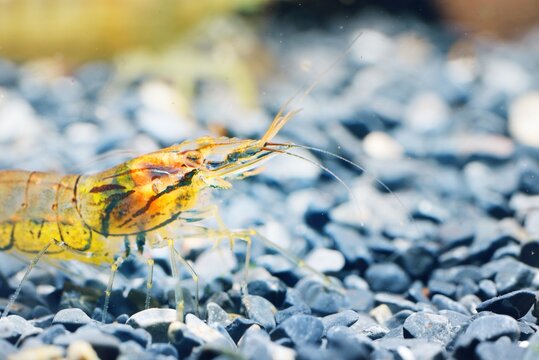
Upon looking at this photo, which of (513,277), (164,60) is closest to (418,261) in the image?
(513,277)

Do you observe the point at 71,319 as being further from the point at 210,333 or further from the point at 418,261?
the point at 418,261

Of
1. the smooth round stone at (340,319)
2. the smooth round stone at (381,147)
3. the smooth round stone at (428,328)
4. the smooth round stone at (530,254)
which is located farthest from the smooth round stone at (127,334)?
the smooth round stone at (381,147)

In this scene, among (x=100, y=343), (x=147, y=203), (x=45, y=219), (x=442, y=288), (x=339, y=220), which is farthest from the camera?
(x=339, y=220)

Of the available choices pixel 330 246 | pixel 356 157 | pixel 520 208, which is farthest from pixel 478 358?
pixel 356 157

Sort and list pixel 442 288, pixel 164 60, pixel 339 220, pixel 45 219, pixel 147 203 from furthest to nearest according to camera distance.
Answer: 1. pixel 164 60
2. pixel 339 220
3. pixel 45 219
4. pixel 442 288
5. pixel 147 203

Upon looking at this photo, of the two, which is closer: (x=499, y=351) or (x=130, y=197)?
(x=499, y=351)

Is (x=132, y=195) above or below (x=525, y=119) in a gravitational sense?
above
